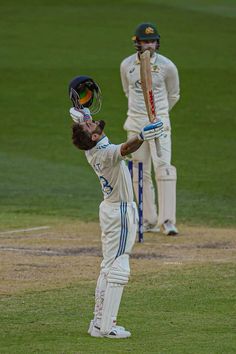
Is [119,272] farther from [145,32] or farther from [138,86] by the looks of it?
[138,86]

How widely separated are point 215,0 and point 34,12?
7.12 meters

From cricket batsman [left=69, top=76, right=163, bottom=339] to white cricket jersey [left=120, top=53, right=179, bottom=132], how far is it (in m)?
4.96

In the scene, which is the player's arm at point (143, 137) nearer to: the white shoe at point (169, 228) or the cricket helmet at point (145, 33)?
the cricket helmet at point (145, 33)

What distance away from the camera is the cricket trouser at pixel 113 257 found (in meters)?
8.39

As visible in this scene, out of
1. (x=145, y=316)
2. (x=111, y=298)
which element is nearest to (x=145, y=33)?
(x=145, y=316)

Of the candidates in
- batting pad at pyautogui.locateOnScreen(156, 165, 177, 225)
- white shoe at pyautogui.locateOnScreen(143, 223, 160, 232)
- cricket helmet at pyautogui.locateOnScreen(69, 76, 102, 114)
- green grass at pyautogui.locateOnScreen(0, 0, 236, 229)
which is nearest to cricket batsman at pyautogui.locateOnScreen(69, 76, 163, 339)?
cricket helmet at pyautogui.locateOnScreen(69, 76, 102, 114)

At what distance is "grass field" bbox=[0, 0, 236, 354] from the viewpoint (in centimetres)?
889

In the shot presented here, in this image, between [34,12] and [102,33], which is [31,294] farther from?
[34,12]

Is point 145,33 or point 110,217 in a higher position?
point 145,33

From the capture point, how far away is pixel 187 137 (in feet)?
76.1

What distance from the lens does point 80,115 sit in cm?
864

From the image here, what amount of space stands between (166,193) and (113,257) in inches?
211

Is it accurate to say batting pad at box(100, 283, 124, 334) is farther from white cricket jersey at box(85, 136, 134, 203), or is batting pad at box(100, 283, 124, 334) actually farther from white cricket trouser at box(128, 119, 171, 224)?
white cricket trouser at box(128, 119, 171, 224)

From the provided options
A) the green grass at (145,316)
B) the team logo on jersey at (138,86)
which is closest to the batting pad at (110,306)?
the green grass at (145,316)
